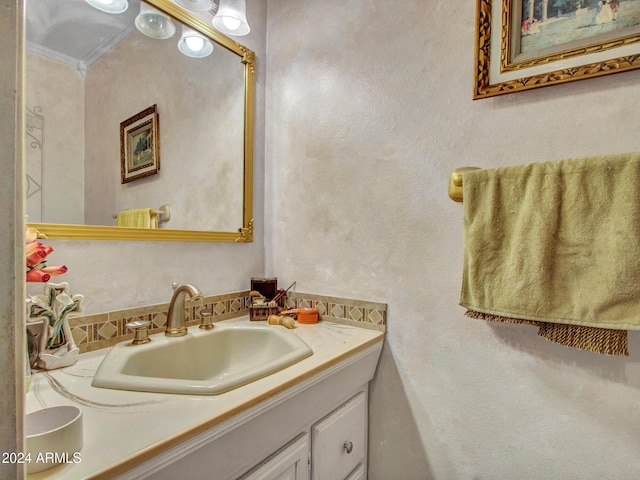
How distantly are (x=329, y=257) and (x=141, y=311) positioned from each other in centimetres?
65

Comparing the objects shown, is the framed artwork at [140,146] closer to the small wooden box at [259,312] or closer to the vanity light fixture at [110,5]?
the vanity light fixture at [110,5]

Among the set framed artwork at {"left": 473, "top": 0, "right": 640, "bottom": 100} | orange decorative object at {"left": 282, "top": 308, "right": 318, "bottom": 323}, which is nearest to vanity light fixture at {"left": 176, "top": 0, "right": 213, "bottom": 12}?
framed artwork at {"left": 473, "top": 0, "right": 640, "bottom": 100}

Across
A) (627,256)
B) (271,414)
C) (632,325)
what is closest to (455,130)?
(627,256)

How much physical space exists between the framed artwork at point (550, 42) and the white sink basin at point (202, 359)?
36.9 inches

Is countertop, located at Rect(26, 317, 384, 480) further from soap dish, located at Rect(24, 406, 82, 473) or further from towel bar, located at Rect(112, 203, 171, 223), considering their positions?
towel bar, located at Rect(112, 203, 171, 223)

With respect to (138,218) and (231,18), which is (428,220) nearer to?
(138,218)

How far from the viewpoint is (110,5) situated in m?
0.93

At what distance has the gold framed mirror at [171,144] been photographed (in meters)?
0.87

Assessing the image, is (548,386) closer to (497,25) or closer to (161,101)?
(497,25)

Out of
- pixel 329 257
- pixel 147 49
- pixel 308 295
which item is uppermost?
pixel 147 49

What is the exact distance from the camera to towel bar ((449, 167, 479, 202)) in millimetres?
909

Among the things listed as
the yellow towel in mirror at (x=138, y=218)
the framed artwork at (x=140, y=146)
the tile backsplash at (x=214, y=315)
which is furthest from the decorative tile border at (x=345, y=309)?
the framed artwork at (x=140, y=146)

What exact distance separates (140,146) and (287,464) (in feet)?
3.19

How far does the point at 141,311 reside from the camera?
3.27 ft
